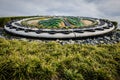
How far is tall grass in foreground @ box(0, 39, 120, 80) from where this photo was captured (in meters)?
3.54

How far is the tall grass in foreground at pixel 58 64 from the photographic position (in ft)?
11.6

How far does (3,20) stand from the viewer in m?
13.7

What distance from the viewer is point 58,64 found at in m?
3.93

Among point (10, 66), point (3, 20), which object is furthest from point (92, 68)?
point (3, 20)

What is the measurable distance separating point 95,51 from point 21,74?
231 centimetres

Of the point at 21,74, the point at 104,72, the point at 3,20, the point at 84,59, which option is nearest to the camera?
the point at 21,74

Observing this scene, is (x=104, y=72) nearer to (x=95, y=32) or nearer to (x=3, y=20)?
(x=95, y=32)

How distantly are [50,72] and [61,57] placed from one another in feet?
2.56

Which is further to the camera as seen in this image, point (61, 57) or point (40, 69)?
point (61, 57)

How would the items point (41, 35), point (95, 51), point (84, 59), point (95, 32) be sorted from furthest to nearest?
point (95, 32)
point (41, 35)
point (95, 51)
point (84, 59)

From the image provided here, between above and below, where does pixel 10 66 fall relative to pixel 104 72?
above

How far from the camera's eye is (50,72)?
11.9ft

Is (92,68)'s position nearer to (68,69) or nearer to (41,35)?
(68,69)

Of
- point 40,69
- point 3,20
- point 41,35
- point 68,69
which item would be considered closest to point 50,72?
point 40,69
